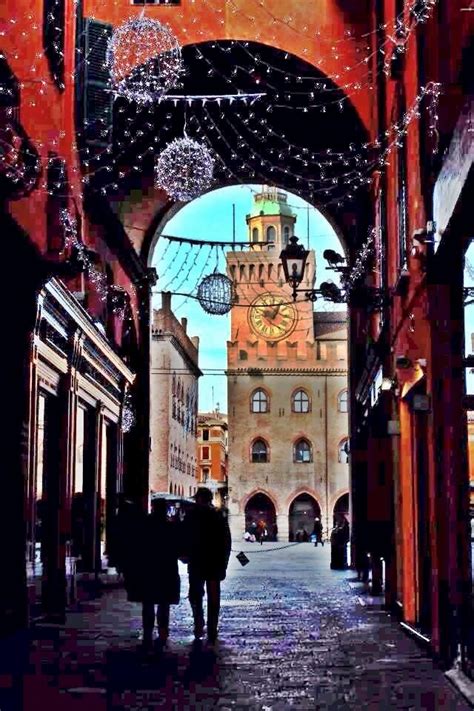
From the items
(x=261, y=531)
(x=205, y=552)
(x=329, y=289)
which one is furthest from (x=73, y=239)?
(x=261, y=531)

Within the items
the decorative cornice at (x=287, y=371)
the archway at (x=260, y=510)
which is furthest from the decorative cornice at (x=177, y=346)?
the archway at (x=260, y=510)

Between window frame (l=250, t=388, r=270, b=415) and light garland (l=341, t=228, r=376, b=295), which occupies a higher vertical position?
window frame (l=250, t=388, r=270, b=415)

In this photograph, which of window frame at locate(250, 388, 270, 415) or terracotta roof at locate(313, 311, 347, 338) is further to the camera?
terracotta roof at locate(313, 311, 347, 338)

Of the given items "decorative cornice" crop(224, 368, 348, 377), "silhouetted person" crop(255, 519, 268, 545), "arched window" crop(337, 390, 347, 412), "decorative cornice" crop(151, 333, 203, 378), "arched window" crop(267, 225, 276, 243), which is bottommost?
"silhouetted person" crop(255, 519, 268, 545)

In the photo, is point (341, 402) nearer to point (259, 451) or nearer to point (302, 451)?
point (302, 451)

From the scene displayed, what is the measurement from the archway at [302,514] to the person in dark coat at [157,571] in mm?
54826

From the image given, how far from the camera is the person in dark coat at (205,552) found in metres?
11.8

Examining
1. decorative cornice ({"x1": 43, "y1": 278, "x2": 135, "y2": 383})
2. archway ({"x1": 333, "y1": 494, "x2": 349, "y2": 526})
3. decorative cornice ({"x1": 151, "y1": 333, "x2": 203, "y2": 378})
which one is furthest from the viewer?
archway ({"x1": 333, "y1": 494, "x2": 349, "y2": 526})

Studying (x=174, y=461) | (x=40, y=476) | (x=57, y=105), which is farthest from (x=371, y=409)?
(x=174, y=461)

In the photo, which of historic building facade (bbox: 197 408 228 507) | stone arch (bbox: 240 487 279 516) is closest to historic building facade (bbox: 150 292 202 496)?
stone arch (bbox: 240 487 279 516)

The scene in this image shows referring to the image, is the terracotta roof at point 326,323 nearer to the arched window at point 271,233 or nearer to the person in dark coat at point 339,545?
the arched window at point 271,233

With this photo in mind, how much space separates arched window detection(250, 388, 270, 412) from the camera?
219ft

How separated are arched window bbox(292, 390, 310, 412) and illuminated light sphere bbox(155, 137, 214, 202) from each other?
2016 inches

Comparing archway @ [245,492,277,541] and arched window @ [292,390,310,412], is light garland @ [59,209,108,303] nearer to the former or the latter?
archway @ [245,492,277,541]
